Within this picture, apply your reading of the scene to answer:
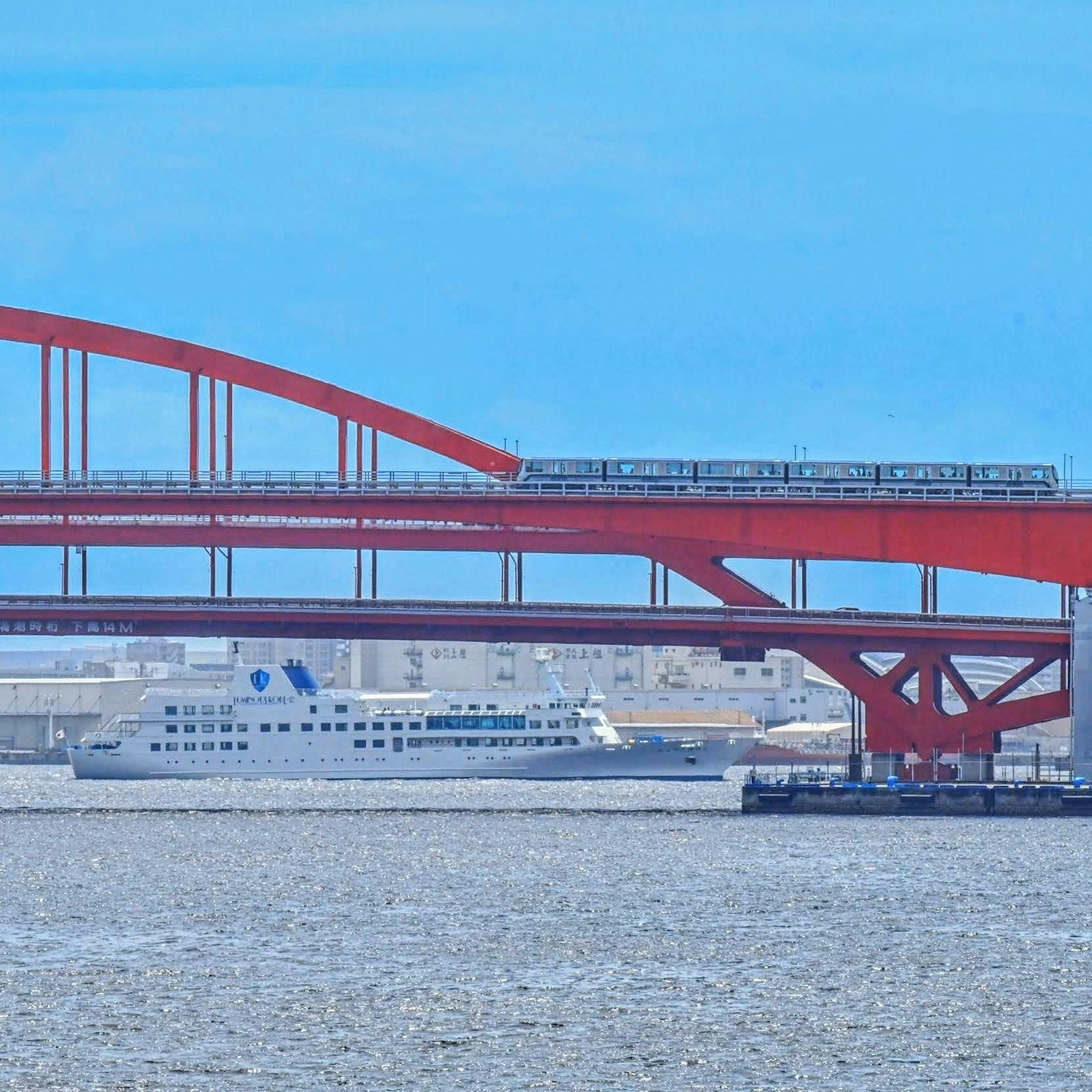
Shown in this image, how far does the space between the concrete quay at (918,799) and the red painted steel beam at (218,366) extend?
16.6m

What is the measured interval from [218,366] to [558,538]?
13.1 meters

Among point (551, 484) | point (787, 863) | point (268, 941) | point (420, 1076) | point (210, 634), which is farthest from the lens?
point (210, 634)

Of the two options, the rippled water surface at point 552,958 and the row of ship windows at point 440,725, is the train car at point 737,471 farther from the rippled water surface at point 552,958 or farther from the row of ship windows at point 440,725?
the row of ship windows at point 440,725

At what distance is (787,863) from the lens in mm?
58875

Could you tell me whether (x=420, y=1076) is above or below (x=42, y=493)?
below

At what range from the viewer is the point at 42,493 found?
78062 mm

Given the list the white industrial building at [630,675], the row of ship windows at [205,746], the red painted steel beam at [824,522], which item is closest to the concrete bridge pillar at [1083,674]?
the red painted steel beam at [824,522]

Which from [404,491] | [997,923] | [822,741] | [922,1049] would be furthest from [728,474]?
[822,741]

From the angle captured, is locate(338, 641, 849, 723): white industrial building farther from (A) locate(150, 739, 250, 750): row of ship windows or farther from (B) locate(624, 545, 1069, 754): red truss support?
(B) locate(624, 545, 1069, 754): red truss support

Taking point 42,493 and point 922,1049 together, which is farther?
point 42,493

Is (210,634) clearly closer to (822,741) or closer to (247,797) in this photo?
(247,797)

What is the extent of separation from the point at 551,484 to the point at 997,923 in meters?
33.9

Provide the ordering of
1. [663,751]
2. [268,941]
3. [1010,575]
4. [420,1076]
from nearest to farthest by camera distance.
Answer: [420,1076] → [268,941] → [1010,575] → [663,751]

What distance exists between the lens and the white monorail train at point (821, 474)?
77.6m
